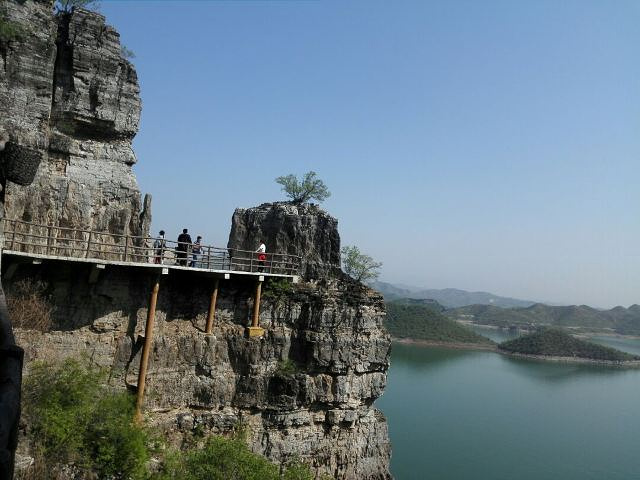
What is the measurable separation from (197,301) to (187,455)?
5.61 metres

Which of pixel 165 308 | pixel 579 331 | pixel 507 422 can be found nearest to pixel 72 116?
pixel 165 308

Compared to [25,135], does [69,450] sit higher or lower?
lower

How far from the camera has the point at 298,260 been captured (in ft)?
71.8

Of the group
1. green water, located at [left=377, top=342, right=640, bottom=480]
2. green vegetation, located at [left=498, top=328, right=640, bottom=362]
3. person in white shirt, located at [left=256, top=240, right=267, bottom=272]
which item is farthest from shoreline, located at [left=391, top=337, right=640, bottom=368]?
person in white shirt, located at [left=256, top=240, right=267, bottom=272]

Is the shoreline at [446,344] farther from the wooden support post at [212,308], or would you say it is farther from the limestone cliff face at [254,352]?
the wooden support post at [212,308]

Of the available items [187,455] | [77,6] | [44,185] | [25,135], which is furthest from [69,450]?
[77,6]

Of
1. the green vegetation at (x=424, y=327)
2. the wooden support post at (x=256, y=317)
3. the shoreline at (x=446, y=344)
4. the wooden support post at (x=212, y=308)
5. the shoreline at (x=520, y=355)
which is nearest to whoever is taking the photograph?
the wooden support post at (x=212, y=308)

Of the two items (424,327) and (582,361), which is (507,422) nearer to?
(582,361)

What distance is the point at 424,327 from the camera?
118m

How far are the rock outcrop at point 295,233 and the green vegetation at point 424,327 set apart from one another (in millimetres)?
92831

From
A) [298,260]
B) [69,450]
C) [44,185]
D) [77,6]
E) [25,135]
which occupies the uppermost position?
[77,6]

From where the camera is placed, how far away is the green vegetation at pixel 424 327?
113625 mm

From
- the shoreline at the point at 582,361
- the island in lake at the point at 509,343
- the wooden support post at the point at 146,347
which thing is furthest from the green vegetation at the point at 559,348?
the wooden support post at the point at 146,347

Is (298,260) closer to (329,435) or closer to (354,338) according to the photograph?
(354,338)
